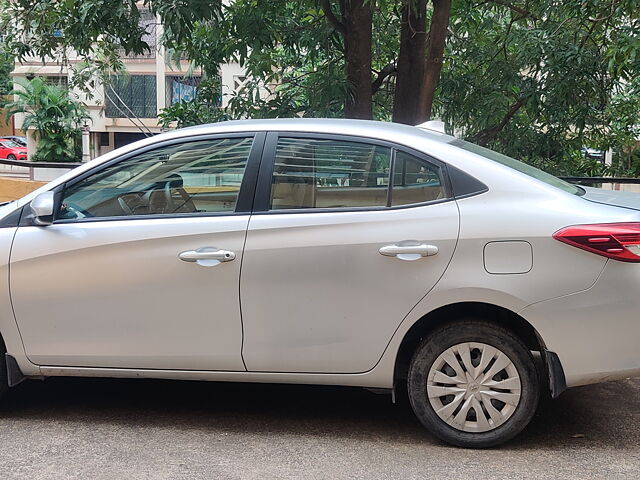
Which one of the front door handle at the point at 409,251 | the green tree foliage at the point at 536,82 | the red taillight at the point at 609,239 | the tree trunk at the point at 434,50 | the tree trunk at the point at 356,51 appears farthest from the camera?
the green tree foliage at the point at 536,82

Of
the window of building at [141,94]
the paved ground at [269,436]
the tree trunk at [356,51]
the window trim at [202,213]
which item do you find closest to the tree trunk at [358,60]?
the tree trunk at [356,51]

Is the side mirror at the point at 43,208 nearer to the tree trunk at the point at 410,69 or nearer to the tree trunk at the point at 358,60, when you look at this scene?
the tree trunk at the point at 358,60

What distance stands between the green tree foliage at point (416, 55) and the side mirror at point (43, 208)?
10.3 feet

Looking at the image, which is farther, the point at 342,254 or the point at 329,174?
the point at 329,174

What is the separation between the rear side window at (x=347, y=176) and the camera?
13.4ft

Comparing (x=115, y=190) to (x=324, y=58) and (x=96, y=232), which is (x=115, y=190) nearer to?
(x=96, y=232)

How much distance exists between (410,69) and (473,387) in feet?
19.6

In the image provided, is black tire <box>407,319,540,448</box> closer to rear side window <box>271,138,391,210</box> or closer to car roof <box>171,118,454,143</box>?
rear side window <box>271,138,391,210</box>

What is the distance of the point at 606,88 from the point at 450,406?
709 centimetres

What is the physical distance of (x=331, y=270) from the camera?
4027 millimetres

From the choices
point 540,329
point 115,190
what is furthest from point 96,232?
point 540,329

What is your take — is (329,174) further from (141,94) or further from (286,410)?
(141,94)

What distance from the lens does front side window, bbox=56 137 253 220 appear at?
431cm

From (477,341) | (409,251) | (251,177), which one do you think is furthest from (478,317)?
(251,177)
